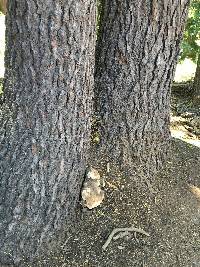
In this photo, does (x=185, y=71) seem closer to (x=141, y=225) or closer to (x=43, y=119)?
(x=141, y=225)

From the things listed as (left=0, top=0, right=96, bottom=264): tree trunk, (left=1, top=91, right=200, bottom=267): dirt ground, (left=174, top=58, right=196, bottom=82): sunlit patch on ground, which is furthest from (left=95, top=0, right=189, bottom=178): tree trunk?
(left=174, top=58, right=196, bottom=82): sunlit patch on ground

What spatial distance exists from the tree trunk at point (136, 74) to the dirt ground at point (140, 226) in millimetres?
266

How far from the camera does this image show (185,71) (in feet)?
30.4

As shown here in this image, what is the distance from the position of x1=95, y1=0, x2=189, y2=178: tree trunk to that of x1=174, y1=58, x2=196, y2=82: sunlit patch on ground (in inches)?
196

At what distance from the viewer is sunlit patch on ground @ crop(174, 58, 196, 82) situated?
872 centimetres

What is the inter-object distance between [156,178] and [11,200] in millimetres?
1430

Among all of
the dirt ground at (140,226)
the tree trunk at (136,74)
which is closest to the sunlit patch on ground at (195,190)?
the dirt ground at (140,226)

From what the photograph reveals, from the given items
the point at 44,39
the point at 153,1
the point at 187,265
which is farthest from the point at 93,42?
the point at 187,265

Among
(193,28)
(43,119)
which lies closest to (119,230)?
(43,119)

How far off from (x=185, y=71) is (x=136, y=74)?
593 centimetres

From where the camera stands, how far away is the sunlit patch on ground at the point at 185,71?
8719 millimetres

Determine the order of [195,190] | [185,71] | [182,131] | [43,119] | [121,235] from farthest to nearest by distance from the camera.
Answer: [185,71] < [182,131] < [195,190] < [121,235] < [43,119]

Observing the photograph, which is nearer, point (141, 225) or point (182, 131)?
point (141, 225)

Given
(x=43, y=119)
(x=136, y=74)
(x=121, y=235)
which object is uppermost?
(x=136, y=74)
